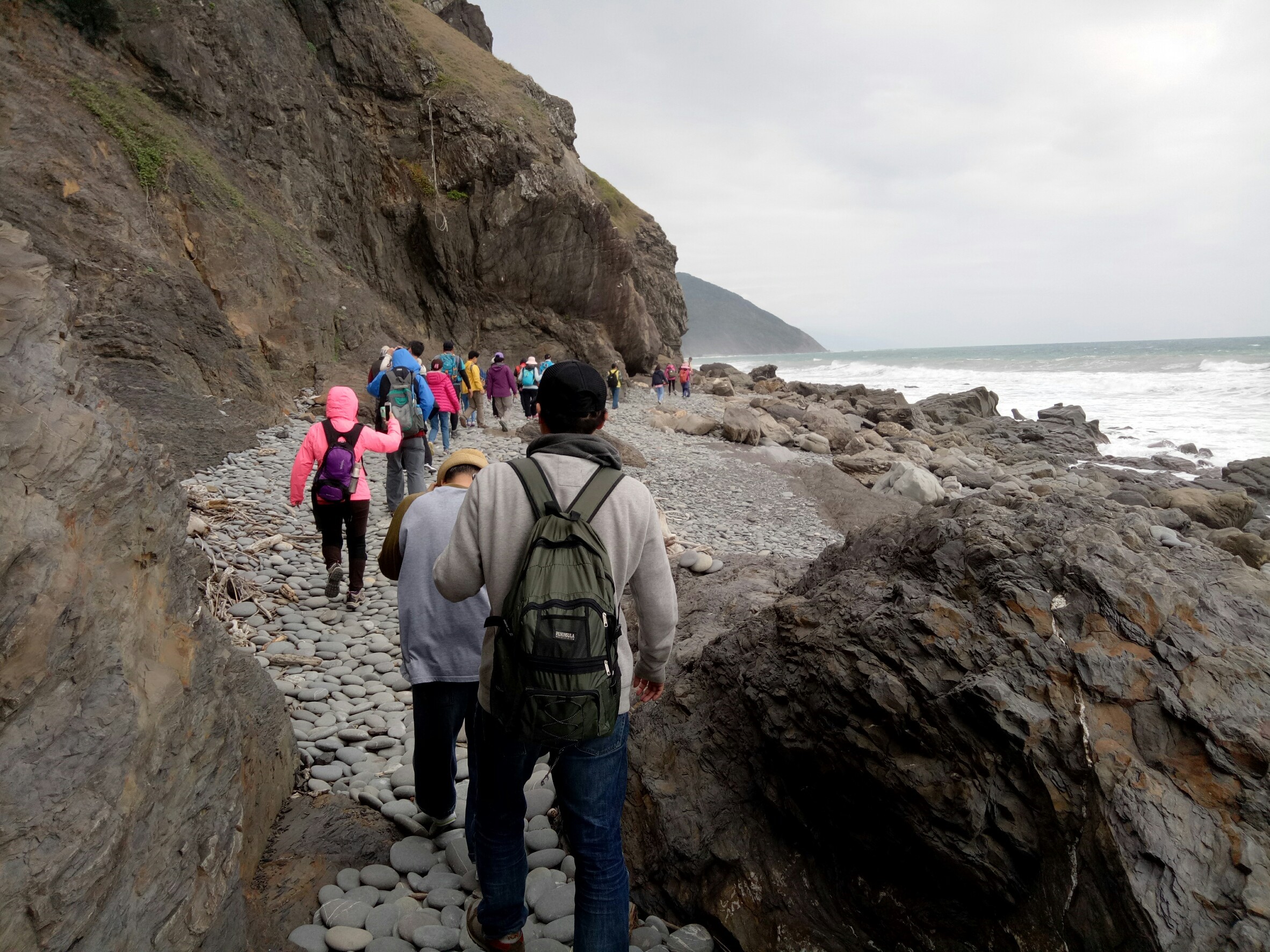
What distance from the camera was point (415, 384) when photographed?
28.3 feet

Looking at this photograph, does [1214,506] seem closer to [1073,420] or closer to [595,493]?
[595,493]

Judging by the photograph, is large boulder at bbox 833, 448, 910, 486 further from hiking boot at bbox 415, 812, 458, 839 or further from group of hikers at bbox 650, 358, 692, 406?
hiking boot at bbox 415, 812, 458, 839

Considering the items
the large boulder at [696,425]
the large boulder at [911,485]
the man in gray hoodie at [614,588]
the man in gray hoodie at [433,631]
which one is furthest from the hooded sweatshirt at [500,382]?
the man in gray hoodie at [614,588]

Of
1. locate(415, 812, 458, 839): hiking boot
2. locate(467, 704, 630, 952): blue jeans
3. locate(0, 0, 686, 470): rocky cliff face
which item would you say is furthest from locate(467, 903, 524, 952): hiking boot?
locate(0, 0, 686, 470): rocky cliff face

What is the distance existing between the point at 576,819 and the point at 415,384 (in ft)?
23.7

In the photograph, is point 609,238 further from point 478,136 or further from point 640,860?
point 640,860

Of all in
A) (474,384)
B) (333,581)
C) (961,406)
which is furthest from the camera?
(961,406)

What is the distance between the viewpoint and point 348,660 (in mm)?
5289

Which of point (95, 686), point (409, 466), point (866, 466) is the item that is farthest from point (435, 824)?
point (866, 466)

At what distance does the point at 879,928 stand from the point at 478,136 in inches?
1046

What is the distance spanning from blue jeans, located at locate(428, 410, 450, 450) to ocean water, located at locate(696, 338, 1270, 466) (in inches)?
887

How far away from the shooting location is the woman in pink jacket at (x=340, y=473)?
5512 mm

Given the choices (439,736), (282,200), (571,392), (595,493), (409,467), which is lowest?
(439,736)

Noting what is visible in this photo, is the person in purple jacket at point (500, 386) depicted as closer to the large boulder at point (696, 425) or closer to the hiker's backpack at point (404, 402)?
the large boulder at point (696, 425)
